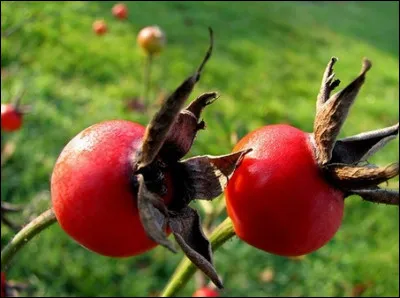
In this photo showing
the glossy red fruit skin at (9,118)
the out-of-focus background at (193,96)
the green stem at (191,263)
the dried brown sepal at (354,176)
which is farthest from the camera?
the out-of-focus background at (193,96)

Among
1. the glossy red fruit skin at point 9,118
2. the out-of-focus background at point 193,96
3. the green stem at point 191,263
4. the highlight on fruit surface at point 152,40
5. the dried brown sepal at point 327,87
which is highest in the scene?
the dried brown sepal at point 327,87

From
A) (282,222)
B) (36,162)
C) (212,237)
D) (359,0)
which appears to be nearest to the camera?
(282,222)

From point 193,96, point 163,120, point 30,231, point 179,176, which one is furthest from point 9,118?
point 193,96

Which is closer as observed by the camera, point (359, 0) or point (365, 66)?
point (365, 66)

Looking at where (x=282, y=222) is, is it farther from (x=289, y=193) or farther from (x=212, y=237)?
(x=212, y=237)

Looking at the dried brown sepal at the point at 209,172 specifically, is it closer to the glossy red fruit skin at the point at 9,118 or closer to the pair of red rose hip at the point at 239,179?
the pair of red rose hip at the point at 239,179

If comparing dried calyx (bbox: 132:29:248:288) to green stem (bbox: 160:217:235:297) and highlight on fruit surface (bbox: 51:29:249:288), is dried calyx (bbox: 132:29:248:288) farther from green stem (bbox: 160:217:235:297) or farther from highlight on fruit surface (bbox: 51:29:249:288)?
green stem (bbox: 160:217:235:297)

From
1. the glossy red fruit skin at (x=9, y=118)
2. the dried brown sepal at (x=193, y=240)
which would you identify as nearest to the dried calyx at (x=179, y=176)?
the dried brown sepal at (x=193, y=240)

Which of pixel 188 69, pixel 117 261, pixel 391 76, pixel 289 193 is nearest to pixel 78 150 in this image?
pixel 289 193
